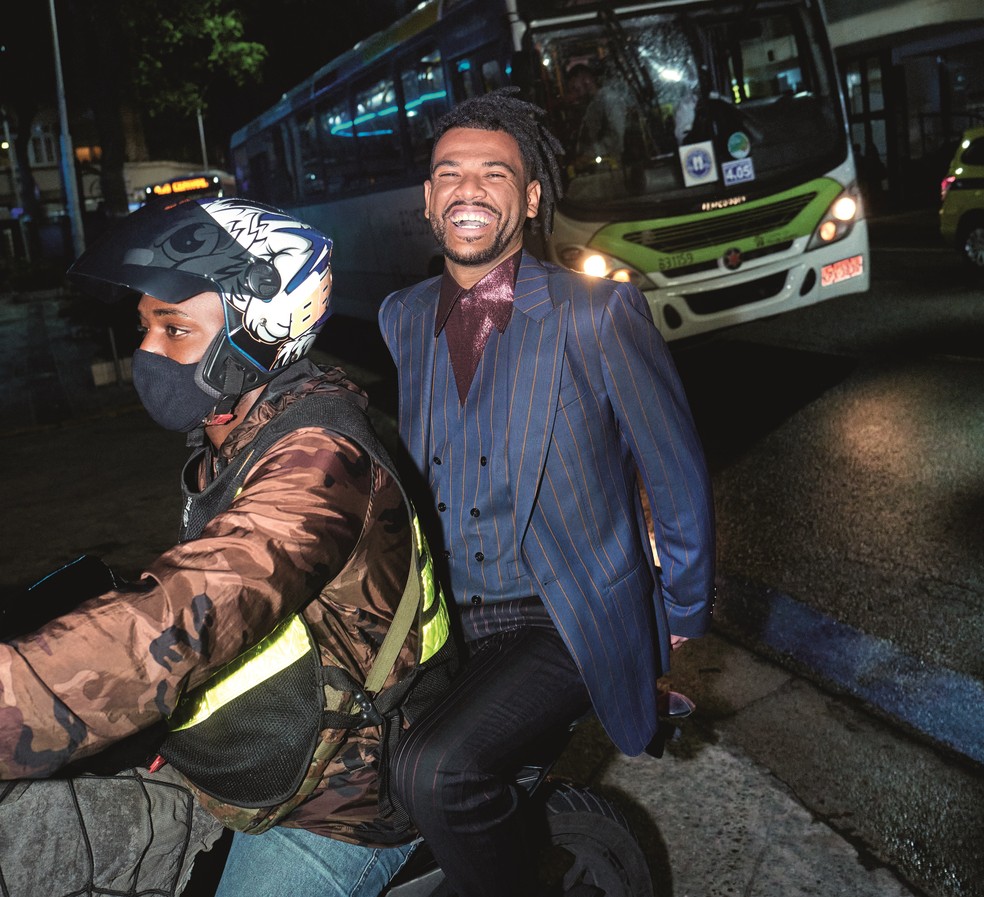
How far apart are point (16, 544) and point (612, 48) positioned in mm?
6313

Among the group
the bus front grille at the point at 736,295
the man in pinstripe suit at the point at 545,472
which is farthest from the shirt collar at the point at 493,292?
the bus front grille at the point at 736,295

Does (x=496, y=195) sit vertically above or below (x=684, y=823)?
above

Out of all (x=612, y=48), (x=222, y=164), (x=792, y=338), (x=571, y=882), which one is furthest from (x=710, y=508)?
(x=222, y=164)

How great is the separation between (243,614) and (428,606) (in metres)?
0.46

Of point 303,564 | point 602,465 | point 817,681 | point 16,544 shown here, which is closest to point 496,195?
point 602,465

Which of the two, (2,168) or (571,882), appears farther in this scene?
(2,168)

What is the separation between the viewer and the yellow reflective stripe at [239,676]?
1.47 meters

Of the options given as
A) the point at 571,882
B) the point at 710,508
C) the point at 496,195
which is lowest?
the point at 571,882

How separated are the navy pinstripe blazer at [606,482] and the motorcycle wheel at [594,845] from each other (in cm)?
15

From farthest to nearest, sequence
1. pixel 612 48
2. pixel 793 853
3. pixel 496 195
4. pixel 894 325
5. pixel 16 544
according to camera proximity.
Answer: pixel 894 325 < pixel 612 48 < pixel 16 544 < pixel 793 853 < pixel 496 195

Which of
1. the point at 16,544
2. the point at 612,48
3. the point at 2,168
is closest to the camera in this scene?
the point at 16,544

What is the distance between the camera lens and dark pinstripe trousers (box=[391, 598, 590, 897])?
1.77m

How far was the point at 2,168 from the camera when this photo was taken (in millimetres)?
73438

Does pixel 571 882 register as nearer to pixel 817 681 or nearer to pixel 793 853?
pixel 793 853
